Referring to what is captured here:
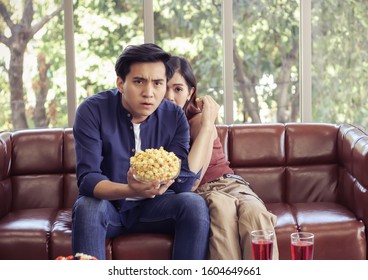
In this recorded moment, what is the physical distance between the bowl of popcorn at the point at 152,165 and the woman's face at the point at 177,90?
3.05ft

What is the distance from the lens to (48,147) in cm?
409

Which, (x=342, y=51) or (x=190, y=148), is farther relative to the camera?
(x=342, y=51)

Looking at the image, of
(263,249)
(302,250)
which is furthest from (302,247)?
(263,249)

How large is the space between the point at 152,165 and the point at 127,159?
25.1 inches

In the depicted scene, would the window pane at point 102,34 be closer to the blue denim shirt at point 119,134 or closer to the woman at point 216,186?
the woman at point 216,186

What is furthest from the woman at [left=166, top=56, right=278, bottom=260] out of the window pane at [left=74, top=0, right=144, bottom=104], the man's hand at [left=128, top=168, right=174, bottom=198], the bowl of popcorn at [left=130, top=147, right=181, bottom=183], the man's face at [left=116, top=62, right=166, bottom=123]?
the window pane at [left=74, top=0, right=144, bottom=104]

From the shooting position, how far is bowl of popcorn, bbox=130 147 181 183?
2611 mm

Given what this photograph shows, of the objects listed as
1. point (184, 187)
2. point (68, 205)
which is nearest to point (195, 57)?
point (68, 205)

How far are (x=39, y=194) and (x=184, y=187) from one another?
3.72 feet

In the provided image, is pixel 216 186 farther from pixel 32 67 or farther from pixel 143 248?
pixel 32 67

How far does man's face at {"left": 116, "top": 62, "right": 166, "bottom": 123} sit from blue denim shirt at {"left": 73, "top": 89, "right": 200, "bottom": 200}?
12 centimetres

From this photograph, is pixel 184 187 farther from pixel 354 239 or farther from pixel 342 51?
pixel 342 51

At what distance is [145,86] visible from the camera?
3137mm

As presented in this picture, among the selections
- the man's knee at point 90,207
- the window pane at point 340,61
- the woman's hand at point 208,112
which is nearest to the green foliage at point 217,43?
the window pane at point 340,61
